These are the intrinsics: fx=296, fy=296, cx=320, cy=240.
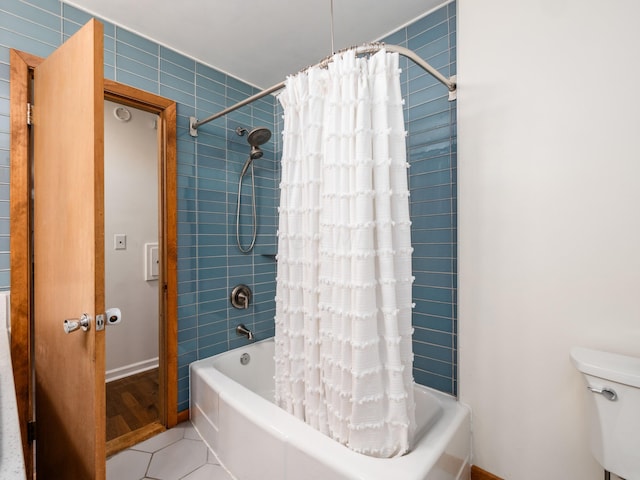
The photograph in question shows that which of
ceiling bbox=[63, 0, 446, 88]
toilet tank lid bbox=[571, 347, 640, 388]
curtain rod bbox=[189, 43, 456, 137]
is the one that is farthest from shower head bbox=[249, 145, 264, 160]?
toilet tank lid bbox=[571, 347, 640, 388]

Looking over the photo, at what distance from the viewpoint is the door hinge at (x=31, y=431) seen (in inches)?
55.0

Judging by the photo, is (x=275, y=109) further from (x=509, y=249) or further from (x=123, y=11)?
(x=509, y=249)

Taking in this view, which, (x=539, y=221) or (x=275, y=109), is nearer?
(x=539, y=221)

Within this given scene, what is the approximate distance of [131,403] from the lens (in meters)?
2.20

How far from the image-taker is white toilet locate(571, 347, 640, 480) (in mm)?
918

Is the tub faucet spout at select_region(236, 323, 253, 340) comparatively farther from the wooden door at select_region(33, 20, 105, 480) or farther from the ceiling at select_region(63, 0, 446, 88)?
the ceiling at select_region(63, 0, 446, 88)

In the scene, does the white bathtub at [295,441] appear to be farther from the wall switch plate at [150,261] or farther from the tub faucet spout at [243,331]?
the wall switch plate at [150,261]

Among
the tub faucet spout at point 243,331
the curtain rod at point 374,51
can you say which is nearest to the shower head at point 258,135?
the curtain rod at point 374,51

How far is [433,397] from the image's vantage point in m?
1.50

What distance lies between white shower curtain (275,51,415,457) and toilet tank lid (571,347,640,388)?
58 centimetres

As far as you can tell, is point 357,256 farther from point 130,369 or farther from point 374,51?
point 130,369

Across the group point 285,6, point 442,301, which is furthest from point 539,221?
point 285,6

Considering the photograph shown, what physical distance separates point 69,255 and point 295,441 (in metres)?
1.09

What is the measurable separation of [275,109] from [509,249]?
2.04 metres
